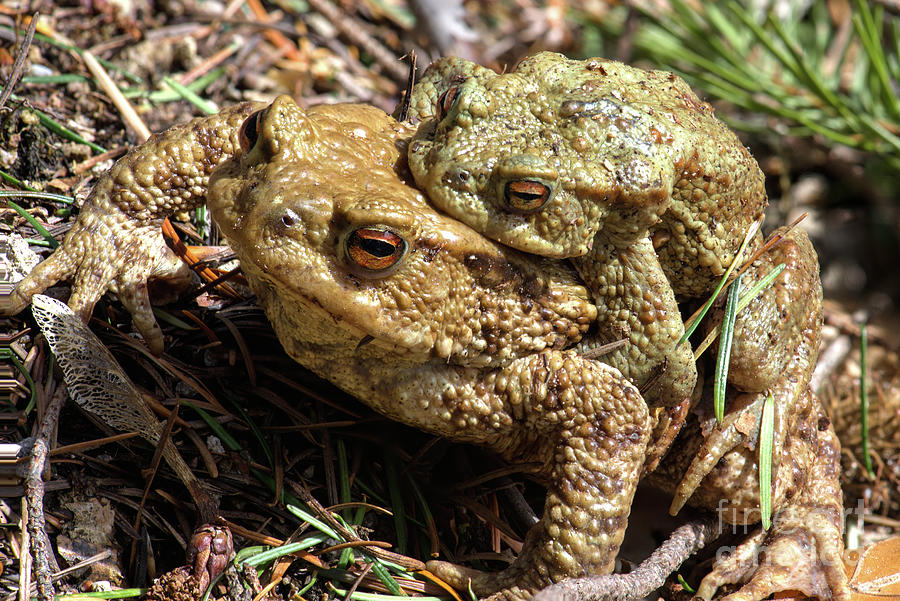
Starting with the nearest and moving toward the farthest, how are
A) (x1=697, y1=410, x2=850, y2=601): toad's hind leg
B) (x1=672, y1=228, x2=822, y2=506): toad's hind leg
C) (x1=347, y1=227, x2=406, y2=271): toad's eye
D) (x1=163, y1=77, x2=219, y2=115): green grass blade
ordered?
(x1=347, y1=227, x2=406, y2=271): toad's eye
(x1=672, y1=228, x2=822, y2=506): toad's hind leg
(x1=697, y1=410, x2=850, y2=601): toad's hind leg
(x1=163, y1=77, x2=219, y2=115): green grass blade

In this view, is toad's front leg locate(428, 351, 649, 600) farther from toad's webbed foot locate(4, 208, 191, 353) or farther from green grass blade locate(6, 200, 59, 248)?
green grass blade locate(6, 200, 59, 248)

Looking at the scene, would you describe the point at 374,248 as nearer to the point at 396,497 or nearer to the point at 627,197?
the point at 627,197

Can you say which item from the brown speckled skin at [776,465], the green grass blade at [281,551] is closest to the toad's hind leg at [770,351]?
the brown speckled skin at [776,465]

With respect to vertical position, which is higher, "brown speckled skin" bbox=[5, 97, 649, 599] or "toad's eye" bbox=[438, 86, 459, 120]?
"toad's eye" bbox=[438, 86, 459, 120]

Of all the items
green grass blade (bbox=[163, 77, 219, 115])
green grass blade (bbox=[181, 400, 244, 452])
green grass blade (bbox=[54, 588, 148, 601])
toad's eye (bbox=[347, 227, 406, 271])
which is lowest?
green grass blade (bbox=[54, 588, 148, 601])

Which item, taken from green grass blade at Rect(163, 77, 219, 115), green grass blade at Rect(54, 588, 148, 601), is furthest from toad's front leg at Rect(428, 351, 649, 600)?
green grass blade at Rect(163, 77, 219, 115)

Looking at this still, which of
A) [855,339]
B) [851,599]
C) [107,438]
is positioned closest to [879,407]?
[855,339]

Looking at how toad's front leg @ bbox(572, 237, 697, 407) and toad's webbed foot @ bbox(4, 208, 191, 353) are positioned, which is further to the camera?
toad's webbed foot @ bbox(4, 208, 191, 353)

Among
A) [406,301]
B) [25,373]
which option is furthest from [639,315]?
[25,373]
